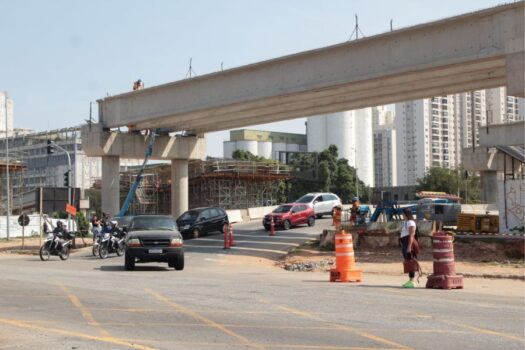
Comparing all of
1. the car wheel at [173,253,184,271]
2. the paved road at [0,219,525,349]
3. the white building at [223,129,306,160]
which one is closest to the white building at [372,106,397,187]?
the white building at [223,129,306,160]

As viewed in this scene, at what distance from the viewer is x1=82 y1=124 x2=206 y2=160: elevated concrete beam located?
46031mm

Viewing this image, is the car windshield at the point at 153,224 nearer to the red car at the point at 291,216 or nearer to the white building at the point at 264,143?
the red car at the point at 291,216

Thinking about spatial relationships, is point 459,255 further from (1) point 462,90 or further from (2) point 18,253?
(2) point 18,253

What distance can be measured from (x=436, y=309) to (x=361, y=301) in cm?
156

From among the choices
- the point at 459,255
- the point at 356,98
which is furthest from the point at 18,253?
the point at 459,255

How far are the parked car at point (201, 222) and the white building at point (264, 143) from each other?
137868 millimetres

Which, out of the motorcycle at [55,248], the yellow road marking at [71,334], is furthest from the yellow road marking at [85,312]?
the motorcycle at [55,248]

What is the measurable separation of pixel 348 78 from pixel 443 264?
1668cm

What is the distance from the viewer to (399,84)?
107ft

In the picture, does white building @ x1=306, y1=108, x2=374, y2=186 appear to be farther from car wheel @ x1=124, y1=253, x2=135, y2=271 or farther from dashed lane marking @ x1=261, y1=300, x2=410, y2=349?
dashed lane marking @ x1=261, y1=300, x2=410, y2=349

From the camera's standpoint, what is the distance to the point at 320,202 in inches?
1866

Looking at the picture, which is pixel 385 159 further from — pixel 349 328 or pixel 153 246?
pixel 349 328

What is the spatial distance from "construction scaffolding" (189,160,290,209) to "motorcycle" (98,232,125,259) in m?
48.3

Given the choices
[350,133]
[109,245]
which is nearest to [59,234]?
[109,245]
